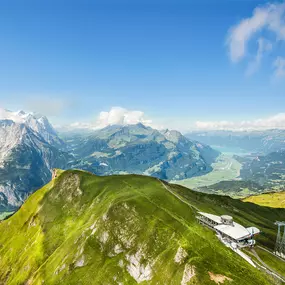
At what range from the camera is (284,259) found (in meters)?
106

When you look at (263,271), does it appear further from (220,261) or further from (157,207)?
(157,207)

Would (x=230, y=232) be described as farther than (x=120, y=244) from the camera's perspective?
No

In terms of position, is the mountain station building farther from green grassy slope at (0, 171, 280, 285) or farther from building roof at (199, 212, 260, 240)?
green grassy slope at (0, 171, 280, 285)

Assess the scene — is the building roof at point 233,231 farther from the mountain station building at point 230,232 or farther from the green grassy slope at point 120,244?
the green grassy slope at point 120,244

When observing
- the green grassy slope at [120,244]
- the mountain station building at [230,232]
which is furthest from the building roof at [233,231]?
the green grassy slope at [120,244]

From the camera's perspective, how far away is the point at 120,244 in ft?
382

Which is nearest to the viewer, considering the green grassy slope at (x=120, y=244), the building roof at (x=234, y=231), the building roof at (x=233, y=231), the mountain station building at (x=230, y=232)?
the green grassy slope at (x=120, y=244)

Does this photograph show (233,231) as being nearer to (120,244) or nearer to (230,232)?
(230,232)

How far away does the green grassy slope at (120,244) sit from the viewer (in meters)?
88.5

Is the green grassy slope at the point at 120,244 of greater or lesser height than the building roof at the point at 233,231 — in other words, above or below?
below

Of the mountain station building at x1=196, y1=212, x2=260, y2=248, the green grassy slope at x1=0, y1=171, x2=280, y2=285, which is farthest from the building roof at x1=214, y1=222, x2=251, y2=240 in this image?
the green grassy slope at x1=0, y1=171, x2=280, y2=285

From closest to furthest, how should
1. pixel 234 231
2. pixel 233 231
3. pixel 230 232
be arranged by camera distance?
pixel 230 232, pixel 233 231, pixel 234 231

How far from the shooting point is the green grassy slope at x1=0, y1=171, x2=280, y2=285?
290ft

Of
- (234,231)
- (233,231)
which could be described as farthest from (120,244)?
(234,231)
